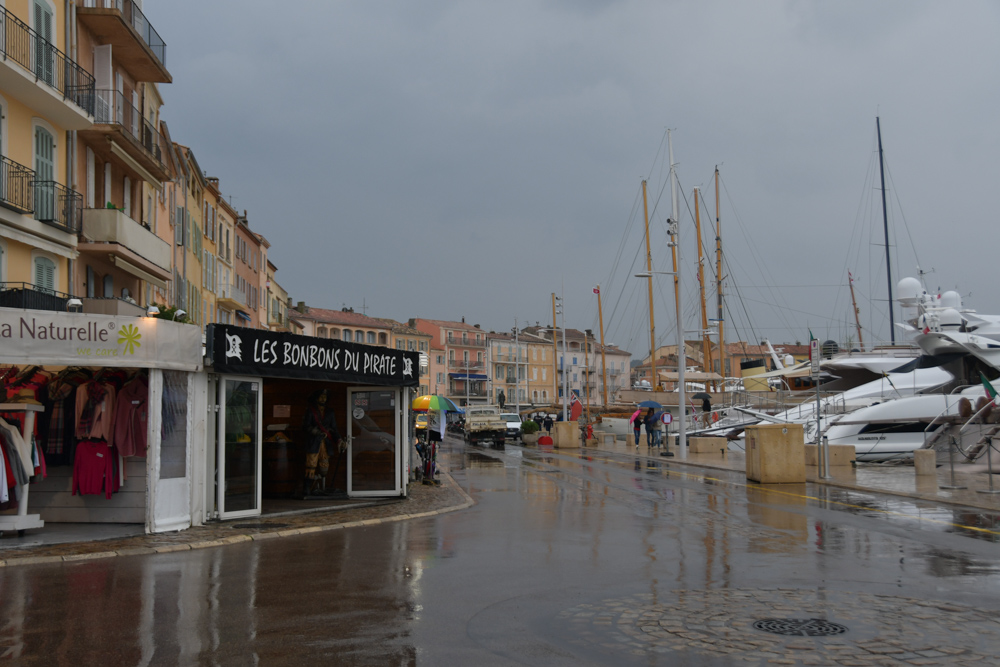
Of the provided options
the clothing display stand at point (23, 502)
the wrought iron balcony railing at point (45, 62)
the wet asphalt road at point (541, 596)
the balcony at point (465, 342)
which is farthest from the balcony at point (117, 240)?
the balcony at point (465, 342)

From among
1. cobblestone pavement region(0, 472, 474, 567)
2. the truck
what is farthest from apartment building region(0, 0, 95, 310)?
the truck

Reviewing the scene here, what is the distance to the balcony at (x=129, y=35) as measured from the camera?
81.0 feet

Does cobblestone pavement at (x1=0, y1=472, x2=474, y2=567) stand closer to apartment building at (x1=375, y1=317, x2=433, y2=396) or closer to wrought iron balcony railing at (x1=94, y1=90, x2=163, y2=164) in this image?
wrought iron balcony railing at (x1=94, y1=90, x2=163, y2=164)

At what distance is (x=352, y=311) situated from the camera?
109000mm

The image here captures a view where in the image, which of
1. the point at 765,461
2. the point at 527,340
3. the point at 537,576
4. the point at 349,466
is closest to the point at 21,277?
the point at 349,466

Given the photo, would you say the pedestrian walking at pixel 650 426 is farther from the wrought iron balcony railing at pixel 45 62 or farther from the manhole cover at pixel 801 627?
the manhole cover at pixel 801 627

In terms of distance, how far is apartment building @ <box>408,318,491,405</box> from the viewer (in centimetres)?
11996

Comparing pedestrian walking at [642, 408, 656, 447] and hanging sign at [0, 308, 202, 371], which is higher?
hanging sign at [0, 308, 202, 371]

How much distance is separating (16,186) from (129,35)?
7.07m

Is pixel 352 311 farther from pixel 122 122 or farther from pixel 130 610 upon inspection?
pixel 130 610

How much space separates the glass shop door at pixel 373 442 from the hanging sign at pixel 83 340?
5.23 m

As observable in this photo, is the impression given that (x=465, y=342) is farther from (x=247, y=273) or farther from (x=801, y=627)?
(x=801, y=627)

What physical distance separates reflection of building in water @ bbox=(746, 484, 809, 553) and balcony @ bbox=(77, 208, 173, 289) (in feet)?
59.8

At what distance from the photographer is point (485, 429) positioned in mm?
51094
